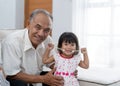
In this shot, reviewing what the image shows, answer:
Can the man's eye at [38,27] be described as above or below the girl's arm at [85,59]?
above

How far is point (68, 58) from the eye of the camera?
1.61m

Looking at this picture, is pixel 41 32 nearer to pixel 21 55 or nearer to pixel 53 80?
pixel 21 55

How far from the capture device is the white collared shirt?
5.31 feet

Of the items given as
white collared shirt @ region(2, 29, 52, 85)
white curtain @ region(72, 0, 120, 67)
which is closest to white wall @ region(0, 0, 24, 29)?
white curtain @ region(72, 0, 120, 67)

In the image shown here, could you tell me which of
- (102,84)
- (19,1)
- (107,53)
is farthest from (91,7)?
(102,84)

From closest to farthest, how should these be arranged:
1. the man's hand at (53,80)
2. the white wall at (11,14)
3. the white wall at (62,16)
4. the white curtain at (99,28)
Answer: the man's hand at (53,80) < the white curtain at (99,28) < the white wall at (62,16) < the white wall at (11,14)

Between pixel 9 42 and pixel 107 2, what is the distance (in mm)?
1728

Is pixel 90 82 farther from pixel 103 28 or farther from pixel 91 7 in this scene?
pixel 91 7

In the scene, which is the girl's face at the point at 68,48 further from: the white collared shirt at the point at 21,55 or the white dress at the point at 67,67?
the white collared shirt at the point at 21,55

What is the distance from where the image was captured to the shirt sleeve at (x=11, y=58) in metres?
1.61

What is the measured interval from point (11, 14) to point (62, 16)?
1080 mm

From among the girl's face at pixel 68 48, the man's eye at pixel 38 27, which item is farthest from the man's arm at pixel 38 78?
the man's eye at pixel 38 27

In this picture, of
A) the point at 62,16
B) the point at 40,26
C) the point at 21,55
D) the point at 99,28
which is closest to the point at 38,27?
the point at 40,26

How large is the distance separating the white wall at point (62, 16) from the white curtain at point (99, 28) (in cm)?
9
